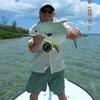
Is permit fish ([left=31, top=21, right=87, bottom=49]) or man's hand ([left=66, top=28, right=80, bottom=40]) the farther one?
man's hand ([left=66, top=28, right=80, bottom=40])

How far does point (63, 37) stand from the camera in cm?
399

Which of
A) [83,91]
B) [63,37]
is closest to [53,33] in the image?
[63,37]

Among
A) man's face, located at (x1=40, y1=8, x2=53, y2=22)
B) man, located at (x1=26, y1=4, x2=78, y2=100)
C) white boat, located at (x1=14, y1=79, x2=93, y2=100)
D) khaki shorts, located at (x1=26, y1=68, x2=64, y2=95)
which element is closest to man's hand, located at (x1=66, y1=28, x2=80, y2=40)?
man, located at (x1=26, y1=4, x2=78, y2=100)

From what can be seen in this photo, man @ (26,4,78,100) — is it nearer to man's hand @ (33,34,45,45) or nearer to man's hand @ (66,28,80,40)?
man's hand @ (66,28,80,40)

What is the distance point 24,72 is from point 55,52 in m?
8.83

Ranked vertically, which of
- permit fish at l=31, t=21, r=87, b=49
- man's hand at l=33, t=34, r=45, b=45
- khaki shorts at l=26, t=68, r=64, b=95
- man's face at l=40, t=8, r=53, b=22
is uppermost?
man's face at l=40, t=8, r=53, b=22

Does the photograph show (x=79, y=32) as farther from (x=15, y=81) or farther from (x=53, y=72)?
(x=15, y=81)

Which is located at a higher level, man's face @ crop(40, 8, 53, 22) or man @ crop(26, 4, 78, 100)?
man's face @ crop(40, 8, 53, 22)

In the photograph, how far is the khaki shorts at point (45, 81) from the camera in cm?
443

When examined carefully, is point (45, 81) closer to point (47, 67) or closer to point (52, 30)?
point (47, 67)

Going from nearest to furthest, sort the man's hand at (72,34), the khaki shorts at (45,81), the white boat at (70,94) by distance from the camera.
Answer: the man's hand at (72,34)
the khaki shorts at (45,81)
the white boat at (70,94)

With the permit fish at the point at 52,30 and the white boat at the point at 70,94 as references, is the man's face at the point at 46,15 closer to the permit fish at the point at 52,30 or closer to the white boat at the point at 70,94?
the permit fish at the point at 52,30

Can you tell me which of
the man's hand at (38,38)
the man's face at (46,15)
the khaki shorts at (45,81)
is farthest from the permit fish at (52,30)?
the khaki shorts at (45,81)

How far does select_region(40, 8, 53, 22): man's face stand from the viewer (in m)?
4.12
